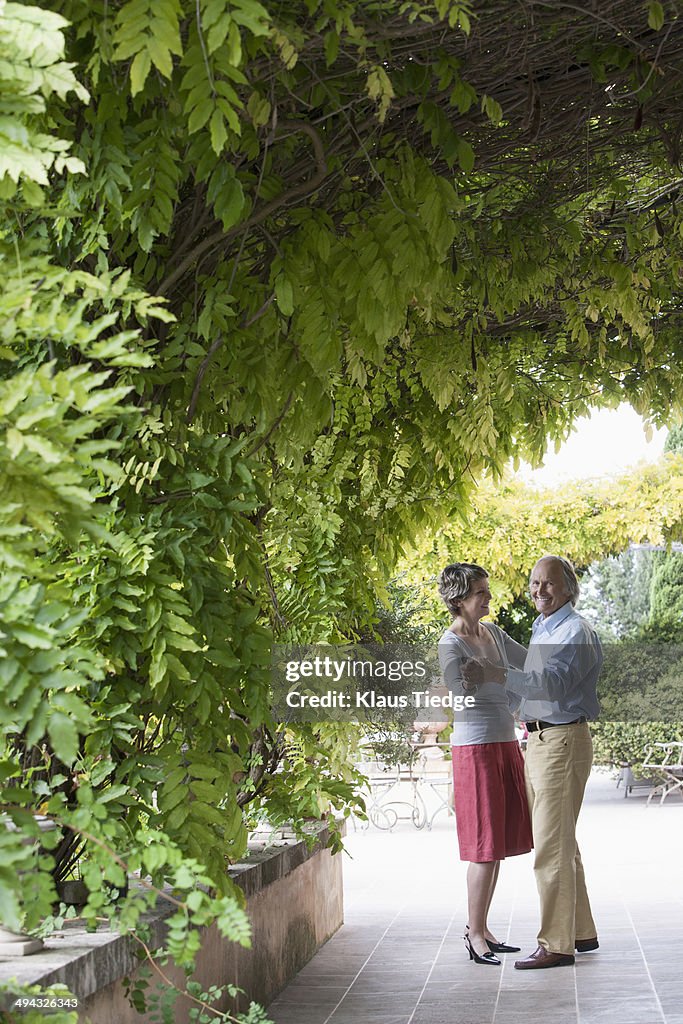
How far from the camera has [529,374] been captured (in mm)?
5211

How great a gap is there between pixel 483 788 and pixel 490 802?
0.20 ft

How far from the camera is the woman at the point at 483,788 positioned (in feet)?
15.3

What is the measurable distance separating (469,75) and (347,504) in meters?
2.31

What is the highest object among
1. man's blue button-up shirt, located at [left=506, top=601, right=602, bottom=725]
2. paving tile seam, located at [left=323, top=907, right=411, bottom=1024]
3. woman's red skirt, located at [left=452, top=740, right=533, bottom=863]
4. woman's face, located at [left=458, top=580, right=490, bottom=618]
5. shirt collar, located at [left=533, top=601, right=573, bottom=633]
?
woman's face, located at [left=458, top=580, right=490, bottom=618]

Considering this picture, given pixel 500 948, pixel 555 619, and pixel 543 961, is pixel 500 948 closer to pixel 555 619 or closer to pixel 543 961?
pixel 543 961

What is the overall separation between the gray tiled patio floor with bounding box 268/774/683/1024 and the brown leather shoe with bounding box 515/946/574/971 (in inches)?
1.6

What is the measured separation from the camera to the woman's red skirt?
15.2ft

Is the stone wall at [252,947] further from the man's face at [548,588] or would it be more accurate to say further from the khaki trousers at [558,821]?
the man's face at [548,588]

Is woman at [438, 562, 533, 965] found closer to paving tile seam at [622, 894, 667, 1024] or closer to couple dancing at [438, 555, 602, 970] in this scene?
couple dancing at [438, 555, 602, 970]

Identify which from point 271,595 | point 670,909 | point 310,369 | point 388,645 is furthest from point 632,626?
point 310,369

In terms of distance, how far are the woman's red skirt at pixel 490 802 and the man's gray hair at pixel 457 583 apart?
2.08ft

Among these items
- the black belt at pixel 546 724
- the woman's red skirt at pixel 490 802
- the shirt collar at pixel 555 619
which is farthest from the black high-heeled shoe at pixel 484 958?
the shirt collar at pixel 555 619

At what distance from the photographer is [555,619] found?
4.78m

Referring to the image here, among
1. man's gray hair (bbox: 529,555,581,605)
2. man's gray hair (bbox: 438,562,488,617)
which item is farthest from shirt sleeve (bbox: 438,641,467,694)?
man's gray hair (bbox: 529,555,581,605)
